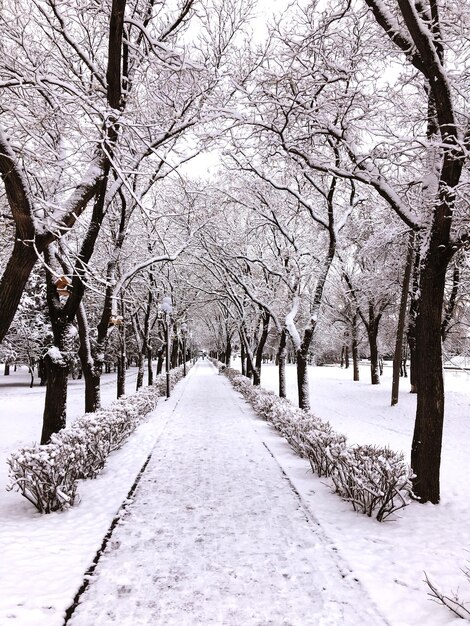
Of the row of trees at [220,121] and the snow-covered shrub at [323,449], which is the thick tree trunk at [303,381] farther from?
the snow-covered shrub at [323,449]

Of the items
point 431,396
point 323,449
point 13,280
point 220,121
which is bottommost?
point 323,449

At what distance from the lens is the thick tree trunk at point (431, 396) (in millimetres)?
5777

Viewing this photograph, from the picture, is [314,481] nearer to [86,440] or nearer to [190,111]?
[86,440]

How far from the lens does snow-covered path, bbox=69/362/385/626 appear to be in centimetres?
334

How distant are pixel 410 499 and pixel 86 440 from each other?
5.25m

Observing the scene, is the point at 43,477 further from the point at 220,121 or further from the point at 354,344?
the point at 354,344

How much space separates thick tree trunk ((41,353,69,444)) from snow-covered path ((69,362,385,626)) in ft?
6.74

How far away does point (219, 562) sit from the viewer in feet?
13.7

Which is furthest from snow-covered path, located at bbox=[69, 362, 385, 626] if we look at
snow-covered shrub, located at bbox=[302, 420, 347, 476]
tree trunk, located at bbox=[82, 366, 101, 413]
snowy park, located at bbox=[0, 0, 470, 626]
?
tree trunk, located at bbox=[82, 366, 101, 413]

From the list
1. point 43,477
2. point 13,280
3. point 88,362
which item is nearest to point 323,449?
point 43,477

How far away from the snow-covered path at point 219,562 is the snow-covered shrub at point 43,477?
0.96 meters

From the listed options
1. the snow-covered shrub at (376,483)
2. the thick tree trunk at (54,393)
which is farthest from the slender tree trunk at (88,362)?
the snow-covered shrub at (376,483)

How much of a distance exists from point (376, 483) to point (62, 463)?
4365 mm

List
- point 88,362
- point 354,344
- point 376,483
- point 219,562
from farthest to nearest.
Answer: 1. point 354,344
2. point 88,362
3. point 376,483
4. point 219,562
